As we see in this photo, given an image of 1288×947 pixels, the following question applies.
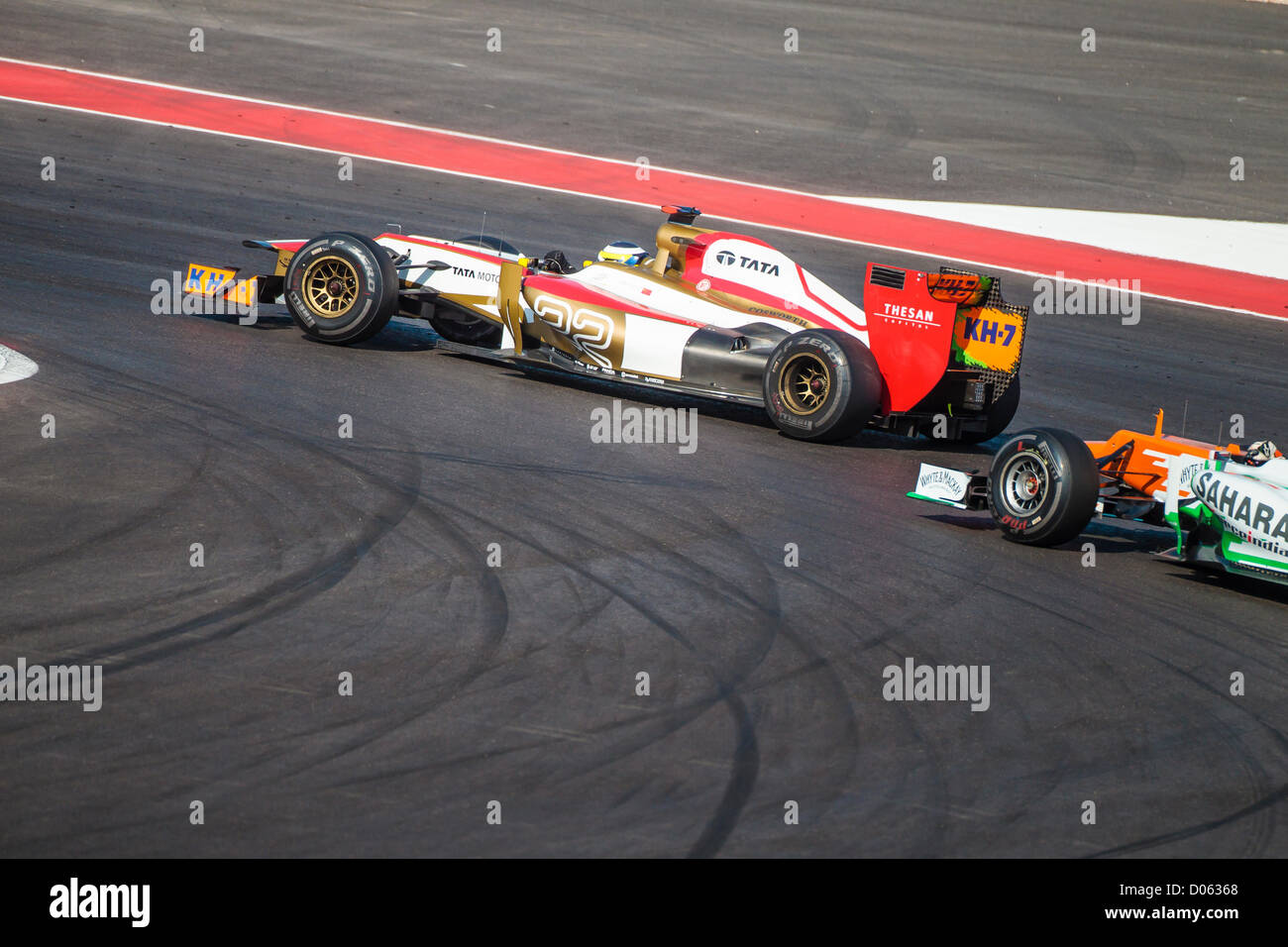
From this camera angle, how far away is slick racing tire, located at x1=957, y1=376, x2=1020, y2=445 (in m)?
10.9

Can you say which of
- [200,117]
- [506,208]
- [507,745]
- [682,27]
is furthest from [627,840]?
[682,27]

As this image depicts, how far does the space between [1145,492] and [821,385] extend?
7.57 feet

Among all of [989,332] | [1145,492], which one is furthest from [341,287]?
[1145,492]

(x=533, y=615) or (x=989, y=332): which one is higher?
(x=989, y=332)

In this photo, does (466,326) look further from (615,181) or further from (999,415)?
(615,181)

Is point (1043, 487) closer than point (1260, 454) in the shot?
No

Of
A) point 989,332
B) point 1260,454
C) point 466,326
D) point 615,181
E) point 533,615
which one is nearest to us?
point 533,615

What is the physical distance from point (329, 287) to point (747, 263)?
3.18 m

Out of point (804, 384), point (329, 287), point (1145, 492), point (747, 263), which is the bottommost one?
point (1145, 492)

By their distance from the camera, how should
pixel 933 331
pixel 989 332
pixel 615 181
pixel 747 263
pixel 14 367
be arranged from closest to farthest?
pixel 14 367 → pixel 933 331 → pixel 989 332 → pixel 747 263 → pixel 615 181

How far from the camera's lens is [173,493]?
7.91 metres

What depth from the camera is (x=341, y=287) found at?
11695 mm

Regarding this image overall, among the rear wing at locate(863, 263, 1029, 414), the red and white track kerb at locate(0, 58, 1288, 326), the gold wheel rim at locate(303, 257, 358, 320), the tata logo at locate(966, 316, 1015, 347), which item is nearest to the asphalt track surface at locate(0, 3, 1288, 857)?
the gold wheel rim at locate(303, 257, 358, 320)

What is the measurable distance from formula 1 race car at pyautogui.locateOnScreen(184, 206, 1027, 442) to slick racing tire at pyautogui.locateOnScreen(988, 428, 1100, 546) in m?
1.53
